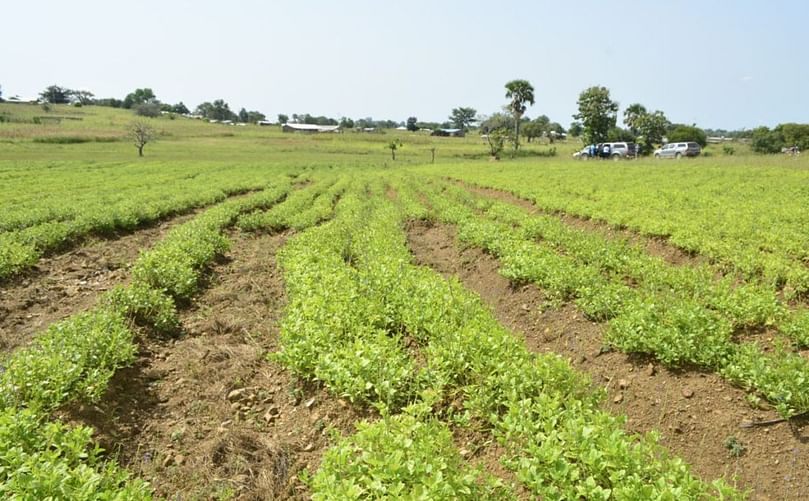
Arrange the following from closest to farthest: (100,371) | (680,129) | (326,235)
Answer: (100,371), (326,235), (680,129)

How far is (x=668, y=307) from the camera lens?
7129 mm

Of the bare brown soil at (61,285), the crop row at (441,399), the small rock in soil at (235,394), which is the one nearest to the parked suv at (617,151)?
the bare brown soil at (61,285)

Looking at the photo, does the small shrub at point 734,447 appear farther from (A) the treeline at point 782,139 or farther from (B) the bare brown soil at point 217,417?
(A) the treeline at point 782,139

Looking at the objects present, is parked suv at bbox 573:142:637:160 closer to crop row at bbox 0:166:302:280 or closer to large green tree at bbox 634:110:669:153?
large green tree at bbox 634:110:669:153

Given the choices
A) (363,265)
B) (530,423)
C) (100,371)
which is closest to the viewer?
(530,423)

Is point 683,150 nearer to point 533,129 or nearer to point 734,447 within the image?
point 734,447

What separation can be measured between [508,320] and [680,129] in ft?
312

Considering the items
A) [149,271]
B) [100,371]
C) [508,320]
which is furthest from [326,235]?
[100,371]

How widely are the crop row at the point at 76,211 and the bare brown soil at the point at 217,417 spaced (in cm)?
677

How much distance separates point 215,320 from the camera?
8398 mm

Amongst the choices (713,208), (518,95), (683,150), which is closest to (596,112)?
(518,95)

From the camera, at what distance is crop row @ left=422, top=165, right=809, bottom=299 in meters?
10.1

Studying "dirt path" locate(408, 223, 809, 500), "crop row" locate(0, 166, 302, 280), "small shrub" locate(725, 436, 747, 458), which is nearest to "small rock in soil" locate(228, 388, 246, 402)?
"dirt path" locate(408, 223, 809, 500)

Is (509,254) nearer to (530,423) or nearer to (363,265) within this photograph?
(363,265)
